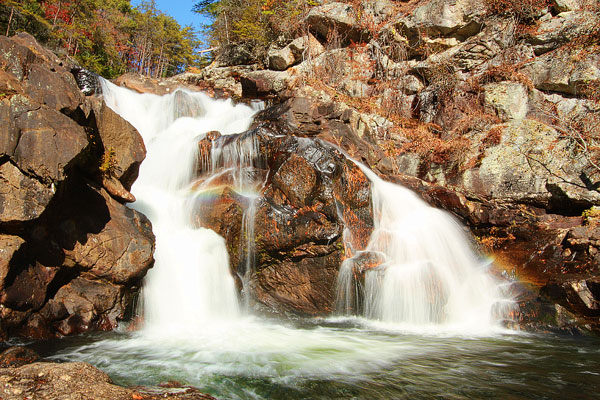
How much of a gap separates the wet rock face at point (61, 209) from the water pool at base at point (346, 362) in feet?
2.10

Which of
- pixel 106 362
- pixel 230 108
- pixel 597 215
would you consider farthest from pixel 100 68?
pixel 597 215

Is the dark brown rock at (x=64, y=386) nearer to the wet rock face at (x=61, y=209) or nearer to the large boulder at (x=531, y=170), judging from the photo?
the wet rock face at (x=61, y=209)

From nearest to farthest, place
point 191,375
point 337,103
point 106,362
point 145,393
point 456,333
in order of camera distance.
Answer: point 145,393
point 191,375
point 106,362
point 456,333
point 337,103

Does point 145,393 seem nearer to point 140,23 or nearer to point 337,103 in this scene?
point 337,103

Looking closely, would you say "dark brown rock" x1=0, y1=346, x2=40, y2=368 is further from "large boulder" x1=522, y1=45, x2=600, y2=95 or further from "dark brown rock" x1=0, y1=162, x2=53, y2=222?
"large boulder" x1=522, y1=45, x2=600, y2=95

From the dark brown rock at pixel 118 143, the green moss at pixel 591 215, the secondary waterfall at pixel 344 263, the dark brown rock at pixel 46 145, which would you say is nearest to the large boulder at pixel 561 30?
the green moss at pixel 591 215

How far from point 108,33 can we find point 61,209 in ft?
81.8

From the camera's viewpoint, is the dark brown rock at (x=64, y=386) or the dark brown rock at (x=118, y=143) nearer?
the dark brown rock at (x=64, y=386)

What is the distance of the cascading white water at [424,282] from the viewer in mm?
7523

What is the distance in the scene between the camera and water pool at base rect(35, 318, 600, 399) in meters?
4.16

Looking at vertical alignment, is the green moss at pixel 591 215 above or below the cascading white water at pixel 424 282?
above

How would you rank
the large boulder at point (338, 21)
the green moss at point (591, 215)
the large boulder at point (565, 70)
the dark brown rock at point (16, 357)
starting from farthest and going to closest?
1. the large boulder at point (338, 21)
2. the large boulder at point (565, 70)
3. the green moss at point (591, 215)
4. the dark brown rock at point (16, 357)

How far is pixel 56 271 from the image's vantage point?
18.6 ft

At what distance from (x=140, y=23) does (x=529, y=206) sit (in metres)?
31.7
